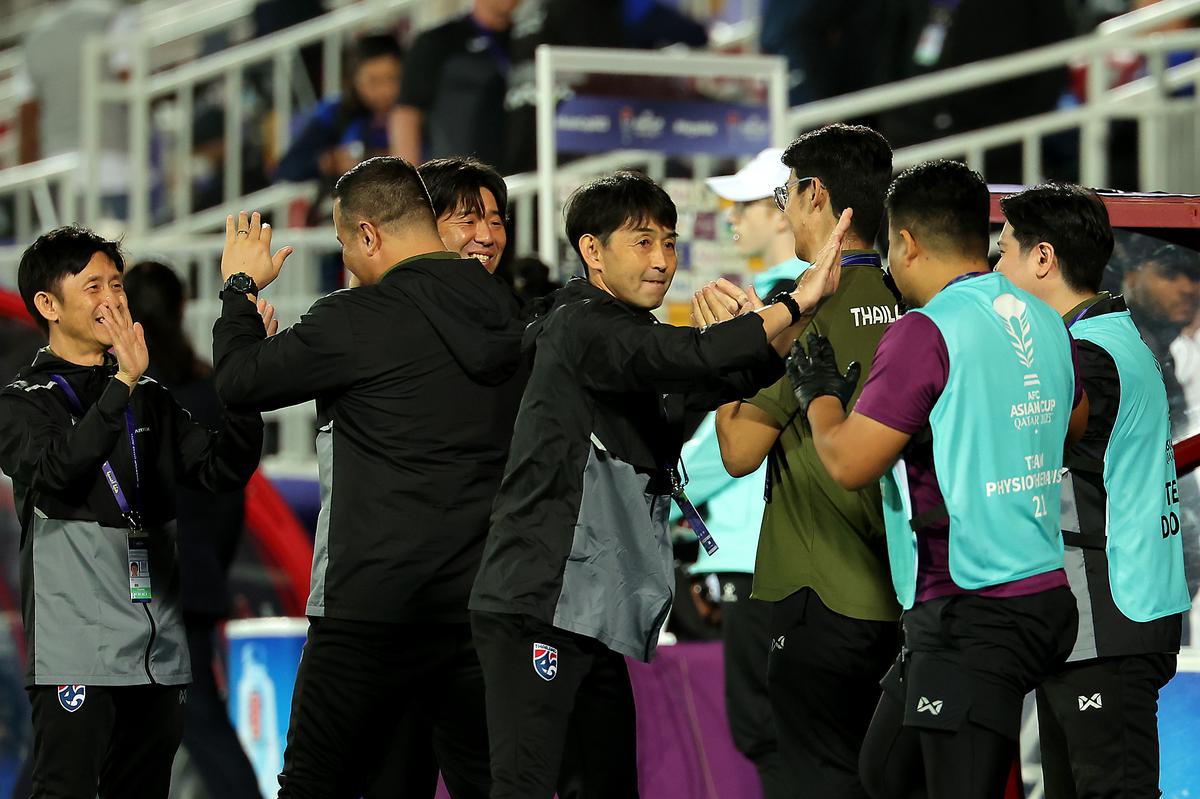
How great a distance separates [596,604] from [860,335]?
928 millimetres

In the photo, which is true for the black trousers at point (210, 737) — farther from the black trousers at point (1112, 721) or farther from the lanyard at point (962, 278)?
the lanyard at point (962, 278)

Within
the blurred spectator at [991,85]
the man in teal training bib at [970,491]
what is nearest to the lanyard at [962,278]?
the man in teal training bib at [970,491]

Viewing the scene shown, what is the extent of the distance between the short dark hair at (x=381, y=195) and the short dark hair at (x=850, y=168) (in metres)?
0.97

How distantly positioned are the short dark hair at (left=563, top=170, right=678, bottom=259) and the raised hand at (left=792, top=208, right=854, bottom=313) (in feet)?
1.43

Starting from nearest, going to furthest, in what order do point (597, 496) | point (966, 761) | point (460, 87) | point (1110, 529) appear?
point (966, 761) → point (597, 496) → point (1110, 529) → point (460, 87)

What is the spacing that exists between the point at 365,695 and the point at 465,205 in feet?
4.85

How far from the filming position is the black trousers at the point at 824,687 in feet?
15.1

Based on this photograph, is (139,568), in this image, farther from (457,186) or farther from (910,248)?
(910,248)

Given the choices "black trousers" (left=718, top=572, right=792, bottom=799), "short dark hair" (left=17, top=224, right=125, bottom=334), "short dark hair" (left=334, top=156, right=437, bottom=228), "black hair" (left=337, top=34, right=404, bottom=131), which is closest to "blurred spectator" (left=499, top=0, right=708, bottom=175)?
"black hair" (left=337, top=34, right=404, bottom=131)

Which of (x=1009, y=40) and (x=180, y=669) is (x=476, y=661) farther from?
(x=1009, y=40)

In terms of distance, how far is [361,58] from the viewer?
10391 mm

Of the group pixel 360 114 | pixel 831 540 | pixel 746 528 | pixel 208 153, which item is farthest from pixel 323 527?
pixel 208 153

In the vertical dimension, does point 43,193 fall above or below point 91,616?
above

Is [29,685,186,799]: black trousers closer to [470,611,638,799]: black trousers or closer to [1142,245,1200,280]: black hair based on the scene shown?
[470,611,638,799]: black trousers
